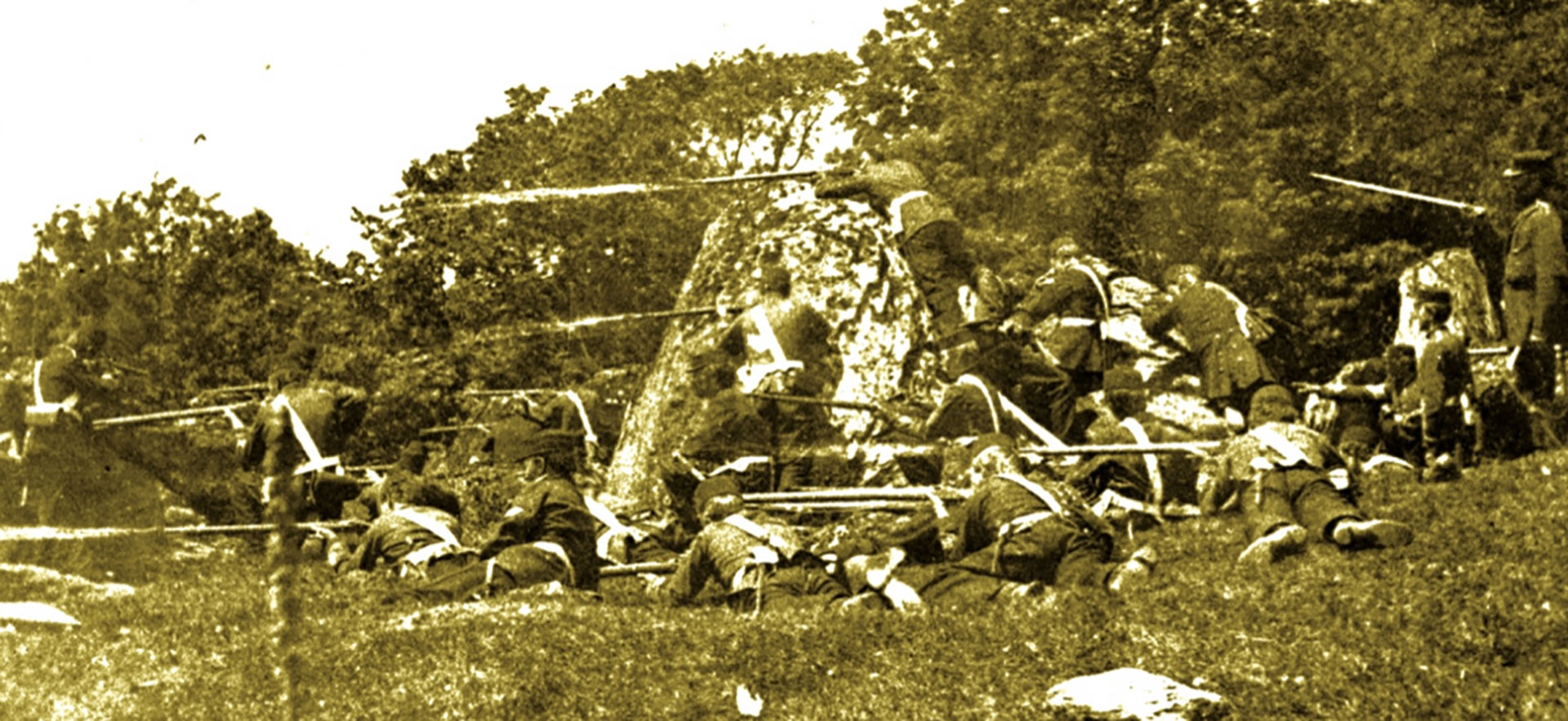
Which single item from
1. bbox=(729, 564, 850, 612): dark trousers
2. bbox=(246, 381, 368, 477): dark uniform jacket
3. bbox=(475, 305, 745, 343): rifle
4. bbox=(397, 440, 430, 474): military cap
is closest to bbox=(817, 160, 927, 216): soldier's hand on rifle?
bbox=(475, 305, 745, 343): rifle

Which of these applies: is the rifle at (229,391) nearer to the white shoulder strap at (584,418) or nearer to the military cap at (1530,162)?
the white shoulder strap at (584,418)

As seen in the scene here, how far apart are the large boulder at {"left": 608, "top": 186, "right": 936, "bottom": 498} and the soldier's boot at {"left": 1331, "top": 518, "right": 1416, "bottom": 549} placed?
574cm

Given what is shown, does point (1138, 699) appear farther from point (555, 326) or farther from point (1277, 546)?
point (555, 326)

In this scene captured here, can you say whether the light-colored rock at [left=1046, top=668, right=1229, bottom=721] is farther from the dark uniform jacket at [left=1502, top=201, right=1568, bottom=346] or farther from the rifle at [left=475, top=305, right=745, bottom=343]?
the rifle at [left=475, top=305, right=745, bottom=343]

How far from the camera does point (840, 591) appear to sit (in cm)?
1265

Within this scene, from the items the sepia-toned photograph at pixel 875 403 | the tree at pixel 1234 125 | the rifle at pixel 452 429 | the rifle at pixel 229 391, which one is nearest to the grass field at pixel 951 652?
the sepia-toned photograph at pixel 875 403

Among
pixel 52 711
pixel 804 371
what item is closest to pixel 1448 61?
pixel 804 371

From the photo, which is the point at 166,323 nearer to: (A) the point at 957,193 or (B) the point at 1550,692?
(A) the point at 957,193

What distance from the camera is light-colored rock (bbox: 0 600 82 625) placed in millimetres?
14164

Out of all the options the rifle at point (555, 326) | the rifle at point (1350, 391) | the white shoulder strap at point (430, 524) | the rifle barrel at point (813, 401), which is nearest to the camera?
the white shoulder strap at point (430, 524)

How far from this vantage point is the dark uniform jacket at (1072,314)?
17.4 metres

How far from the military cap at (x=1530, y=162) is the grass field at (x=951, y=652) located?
3726 mm

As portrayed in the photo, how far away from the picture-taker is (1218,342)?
56.6 ft

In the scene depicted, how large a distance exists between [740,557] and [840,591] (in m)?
0.72
